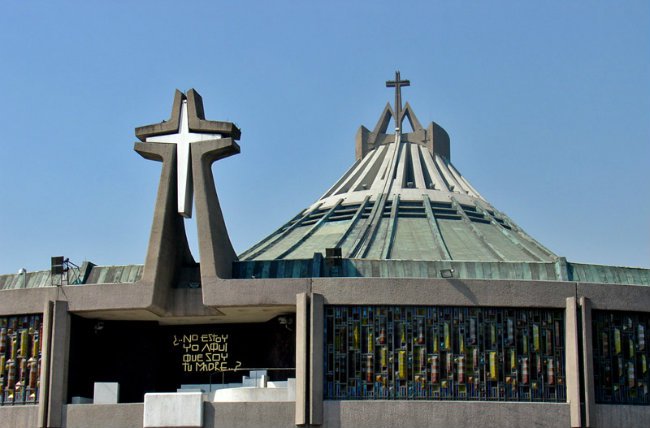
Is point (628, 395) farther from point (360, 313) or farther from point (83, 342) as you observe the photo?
point (83, 342)

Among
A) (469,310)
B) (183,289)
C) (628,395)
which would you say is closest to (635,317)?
(628,395)

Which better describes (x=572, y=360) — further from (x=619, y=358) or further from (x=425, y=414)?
(x=425, y=414)

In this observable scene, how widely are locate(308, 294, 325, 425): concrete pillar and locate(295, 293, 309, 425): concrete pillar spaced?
0.42ft

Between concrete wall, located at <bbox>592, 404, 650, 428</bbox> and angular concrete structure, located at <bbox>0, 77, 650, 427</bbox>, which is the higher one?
angular concrete structure, located at <bbox>0, 77, 650, 427</bbox>

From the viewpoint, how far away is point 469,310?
94.6 feet

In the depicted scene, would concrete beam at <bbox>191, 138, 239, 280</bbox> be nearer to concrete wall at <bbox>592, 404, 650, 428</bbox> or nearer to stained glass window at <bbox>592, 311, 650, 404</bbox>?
stained glass window at <bbox>592, 311, 650, 404</bbox>

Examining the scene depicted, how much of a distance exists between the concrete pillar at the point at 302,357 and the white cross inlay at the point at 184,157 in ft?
13.9

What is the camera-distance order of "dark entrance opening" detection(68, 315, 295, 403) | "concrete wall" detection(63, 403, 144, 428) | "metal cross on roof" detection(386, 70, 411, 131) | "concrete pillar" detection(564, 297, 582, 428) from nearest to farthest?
"concrete pillar" detection(564, 297, 582, 428) → "concrete wall" detection(63, 403, 144, 428) → "dark entrance opening" detection(68, 315, 295, 403) → "metal cross on roof" detection(386, 70, 411, 131)

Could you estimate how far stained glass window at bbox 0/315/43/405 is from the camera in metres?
29.9

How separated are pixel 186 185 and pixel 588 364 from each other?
1166 cm

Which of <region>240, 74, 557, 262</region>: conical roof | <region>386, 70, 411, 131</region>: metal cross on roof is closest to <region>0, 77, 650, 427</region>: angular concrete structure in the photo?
<region>240, 74, 557, 262</region>: conical roof

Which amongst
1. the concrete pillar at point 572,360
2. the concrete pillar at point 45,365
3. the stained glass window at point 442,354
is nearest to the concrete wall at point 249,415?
the stained glass window at point 442,354

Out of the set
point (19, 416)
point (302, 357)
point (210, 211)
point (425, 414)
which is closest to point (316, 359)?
point (302, 357)

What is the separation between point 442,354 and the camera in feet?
93.9
